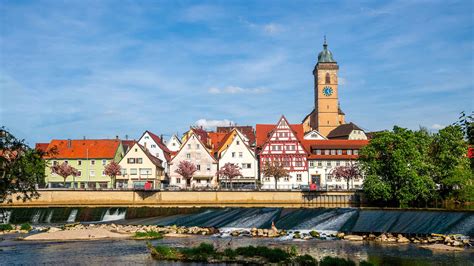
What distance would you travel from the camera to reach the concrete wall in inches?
3174

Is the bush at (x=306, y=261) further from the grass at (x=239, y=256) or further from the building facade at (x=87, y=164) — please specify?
the building facade at (x=87, y=164)

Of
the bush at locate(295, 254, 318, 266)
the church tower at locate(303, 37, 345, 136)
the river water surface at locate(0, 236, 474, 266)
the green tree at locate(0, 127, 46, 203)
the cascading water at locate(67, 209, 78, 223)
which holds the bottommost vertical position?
the river water surface at locate(0, 236, 474, 266)

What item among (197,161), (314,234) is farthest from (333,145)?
(314,234)

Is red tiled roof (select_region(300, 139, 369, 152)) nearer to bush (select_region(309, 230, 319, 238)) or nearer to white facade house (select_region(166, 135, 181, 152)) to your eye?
white facade house (select_region(166, 135, 181, 152))

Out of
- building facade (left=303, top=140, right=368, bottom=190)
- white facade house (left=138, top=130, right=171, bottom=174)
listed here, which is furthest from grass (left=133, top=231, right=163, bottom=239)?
white facade house (left=138, top=130, right=171, bottom=174)

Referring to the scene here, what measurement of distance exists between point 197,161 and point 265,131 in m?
16.7

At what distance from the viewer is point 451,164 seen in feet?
241

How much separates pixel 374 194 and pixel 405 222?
22349 mm

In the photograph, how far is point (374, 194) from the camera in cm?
7075

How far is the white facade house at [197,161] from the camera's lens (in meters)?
98.6

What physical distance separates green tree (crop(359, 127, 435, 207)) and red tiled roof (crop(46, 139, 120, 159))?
51.4 m

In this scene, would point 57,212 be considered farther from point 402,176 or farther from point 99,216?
point 402,176

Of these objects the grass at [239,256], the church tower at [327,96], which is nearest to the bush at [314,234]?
the grass at [239,256]

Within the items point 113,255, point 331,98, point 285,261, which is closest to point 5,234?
point 113,255
